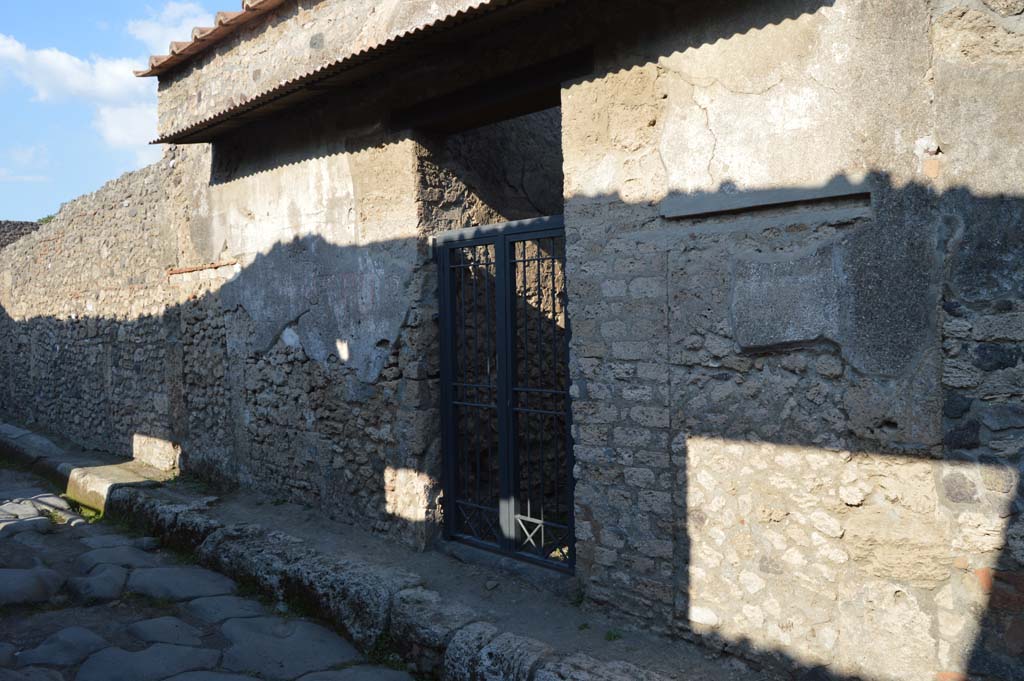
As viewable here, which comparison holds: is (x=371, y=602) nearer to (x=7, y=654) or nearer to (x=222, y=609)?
(x=222, y=609)

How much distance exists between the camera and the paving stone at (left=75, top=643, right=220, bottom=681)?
3.78m

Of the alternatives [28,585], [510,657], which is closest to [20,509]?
[28,585]

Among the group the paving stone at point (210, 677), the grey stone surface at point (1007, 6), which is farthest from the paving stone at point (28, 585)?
the grey stone surface at point (1007, 6)

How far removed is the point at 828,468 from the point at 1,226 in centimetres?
1560

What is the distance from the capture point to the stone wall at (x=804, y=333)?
2674mm

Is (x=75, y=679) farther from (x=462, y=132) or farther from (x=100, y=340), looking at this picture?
(x=100, y=340)

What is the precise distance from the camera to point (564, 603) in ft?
13.3

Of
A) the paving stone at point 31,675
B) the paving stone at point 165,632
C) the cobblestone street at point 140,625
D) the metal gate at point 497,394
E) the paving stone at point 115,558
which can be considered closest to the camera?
the paving stone at point 31,675

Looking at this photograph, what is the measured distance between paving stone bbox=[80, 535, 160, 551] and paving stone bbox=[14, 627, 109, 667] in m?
1.59

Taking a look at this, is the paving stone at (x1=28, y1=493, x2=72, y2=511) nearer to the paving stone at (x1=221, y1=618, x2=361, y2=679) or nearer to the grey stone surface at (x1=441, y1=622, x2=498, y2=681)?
the paving stone at (x1=221, y1=618, x2=361, y2=679)

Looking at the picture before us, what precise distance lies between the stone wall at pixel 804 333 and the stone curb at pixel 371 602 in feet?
1.83

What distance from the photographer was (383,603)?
421 centimetres

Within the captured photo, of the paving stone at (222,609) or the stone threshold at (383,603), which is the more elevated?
the stone threshold at (383,603)

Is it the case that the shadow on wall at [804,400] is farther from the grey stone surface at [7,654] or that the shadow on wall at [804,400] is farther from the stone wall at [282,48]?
the grey stone surface at [7,654]
